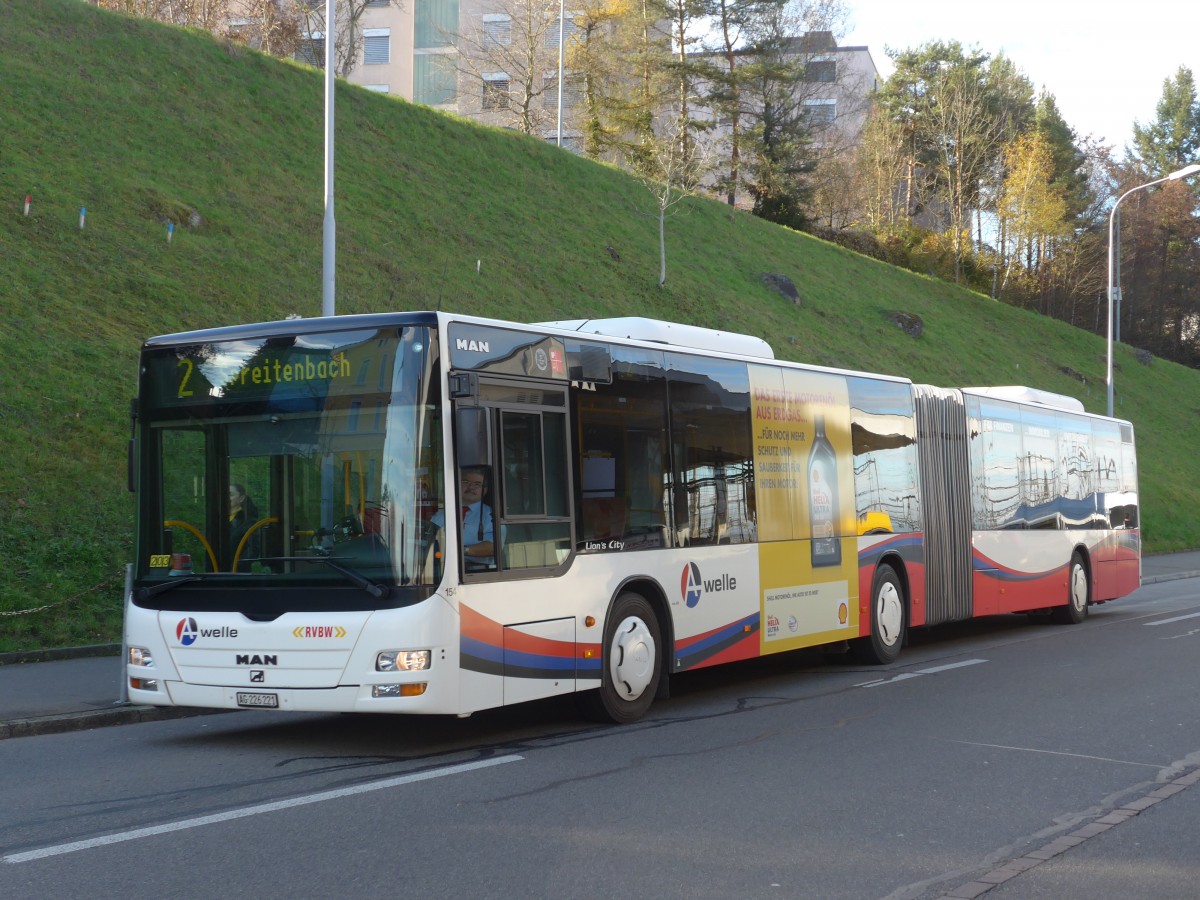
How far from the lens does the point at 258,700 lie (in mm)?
8523

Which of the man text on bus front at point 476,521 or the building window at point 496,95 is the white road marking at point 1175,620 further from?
the building window at point 496,95

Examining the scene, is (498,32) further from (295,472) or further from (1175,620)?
(295,472)

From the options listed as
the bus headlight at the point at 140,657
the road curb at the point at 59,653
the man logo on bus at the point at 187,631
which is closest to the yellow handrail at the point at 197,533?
the man logo on bus at the point at 187,631

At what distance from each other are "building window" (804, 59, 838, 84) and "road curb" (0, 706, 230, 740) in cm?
4952

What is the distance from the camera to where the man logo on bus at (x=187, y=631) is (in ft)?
28.9

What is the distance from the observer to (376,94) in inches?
1438

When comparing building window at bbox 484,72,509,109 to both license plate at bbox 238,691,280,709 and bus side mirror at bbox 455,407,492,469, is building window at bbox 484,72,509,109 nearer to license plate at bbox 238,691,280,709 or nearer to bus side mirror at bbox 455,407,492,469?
bus side mirror at bbox 455,407,492,469

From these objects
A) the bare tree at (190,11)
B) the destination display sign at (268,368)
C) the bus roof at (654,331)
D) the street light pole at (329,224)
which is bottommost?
the destination display sign at (268,368)

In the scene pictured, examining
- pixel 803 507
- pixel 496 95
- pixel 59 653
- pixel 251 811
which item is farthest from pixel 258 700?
pixel 496 95

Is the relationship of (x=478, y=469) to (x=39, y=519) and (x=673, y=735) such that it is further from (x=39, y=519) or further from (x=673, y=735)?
(x=39, y=519)

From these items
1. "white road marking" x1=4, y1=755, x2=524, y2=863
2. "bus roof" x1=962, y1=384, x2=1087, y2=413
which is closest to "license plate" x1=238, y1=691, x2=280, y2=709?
"white road marking" x1=4, y1=755, x2=524, y2=863

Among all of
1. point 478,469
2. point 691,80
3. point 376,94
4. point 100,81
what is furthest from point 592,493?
point 691,80

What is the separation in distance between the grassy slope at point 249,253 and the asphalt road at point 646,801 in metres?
6.20

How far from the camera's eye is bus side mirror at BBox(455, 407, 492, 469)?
27.2 feet
